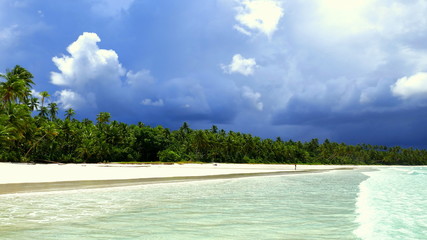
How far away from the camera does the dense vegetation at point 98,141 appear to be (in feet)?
178

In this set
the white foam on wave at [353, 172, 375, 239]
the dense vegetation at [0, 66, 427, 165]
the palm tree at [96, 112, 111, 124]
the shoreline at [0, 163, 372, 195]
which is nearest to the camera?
the white foam on wave at [353, 172, 375, 239]

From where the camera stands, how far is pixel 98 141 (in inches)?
2842

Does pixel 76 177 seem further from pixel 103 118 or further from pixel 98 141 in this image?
pixel 103 118

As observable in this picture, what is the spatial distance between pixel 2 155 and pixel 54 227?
5201 cm

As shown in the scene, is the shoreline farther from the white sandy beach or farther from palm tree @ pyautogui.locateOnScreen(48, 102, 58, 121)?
palm tree @ pyautogui.locateOnScreen(48, 102, 58, 121)

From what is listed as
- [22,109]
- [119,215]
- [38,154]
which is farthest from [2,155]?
[119,215]

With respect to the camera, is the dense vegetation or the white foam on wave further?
the dense vegetation

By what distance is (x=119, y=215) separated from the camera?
10453 millimetres

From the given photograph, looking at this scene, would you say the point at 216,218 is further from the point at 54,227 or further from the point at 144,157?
the point at 144,157

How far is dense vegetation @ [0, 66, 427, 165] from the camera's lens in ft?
178

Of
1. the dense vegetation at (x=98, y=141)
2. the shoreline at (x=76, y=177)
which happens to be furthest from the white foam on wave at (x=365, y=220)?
the dense vegetation at (x=98, y=141)

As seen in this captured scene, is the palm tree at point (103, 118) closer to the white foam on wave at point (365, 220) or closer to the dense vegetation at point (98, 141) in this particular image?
the dense vegetation at point (98, 141)

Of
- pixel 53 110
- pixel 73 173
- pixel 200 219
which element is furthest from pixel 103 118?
pixel 200 219

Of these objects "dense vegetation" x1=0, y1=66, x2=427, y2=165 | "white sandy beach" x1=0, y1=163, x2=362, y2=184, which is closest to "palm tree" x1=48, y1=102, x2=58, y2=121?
"dense vegetation" x1=0, y1=66, x2=427, y2=165
